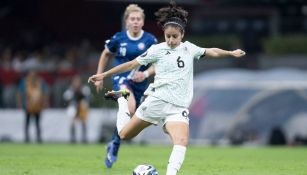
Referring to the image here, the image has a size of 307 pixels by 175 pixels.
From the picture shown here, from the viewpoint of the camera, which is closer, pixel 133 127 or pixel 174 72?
pixel 174 72

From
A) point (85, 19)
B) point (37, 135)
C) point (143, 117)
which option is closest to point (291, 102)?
point (37, 135)

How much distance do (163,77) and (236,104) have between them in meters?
18.6

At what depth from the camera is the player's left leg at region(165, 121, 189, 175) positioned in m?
12.9

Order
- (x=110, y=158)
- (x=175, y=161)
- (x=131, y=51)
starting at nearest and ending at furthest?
(x=175, y=161) < (x=110, y=158) < (x=131, y=51)

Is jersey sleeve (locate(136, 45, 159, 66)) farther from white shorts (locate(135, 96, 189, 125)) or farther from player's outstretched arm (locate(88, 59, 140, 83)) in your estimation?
white shorts (locate(135, 96, 189, 125))

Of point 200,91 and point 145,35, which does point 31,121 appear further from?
point 145,35

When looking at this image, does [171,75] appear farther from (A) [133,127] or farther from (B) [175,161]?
(B) [175,161]

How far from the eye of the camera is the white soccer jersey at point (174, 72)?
13400mm

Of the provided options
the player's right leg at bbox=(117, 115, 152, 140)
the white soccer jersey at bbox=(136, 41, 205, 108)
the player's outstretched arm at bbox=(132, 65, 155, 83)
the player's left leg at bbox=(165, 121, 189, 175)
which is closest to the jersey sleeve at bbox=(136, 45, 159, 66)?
the white soccer jersey at bbox=(136, 41, 205, 108)

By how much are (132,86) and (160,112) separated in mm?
3420

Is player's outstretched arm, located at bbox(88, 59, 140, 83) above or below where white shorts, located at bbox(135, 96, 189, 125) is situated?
above

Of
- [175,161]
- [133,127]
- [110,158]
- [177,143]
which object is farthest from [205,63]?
[175,161]

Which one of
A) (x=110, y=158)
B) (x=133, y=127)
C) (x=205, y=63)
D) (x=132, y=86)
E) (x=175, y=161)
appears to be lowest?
(x=110, y=158)

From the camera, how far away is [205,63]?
1401 inches
